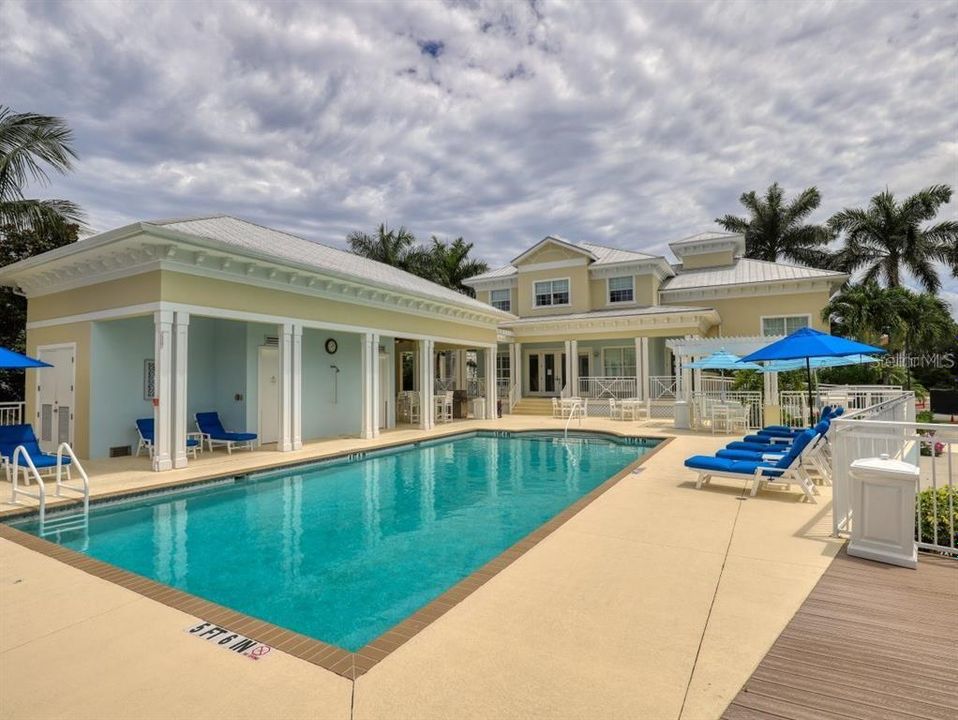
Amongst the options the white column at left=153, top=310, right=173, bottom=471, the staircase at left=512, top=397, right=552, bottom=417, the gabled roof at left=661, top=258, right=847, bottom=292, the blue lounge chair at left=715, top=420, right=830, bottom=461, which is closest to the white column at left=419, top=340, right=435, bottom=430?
the staircase at left=512, top=397, right=552, bottom=417

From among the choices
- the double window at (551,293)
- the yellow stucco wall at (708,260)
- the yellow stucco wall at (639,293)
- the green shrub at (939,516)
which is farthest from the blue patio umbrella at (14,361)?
the yellow stucco wall at (708,260)

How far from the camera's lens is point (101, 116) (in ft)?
41.8

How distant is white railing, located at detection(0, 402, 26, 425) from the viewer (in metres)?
12.9

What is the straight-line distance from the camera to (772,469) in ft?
24.2

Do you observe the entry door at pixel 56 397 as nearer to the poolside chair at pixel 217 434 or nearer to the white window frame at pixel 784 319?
the poolside chair at pixel 217 434

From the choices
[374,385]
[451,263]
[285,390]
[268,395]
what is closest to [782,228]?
[451,263]

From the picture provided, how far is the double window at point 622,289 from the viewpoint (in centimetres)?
2461

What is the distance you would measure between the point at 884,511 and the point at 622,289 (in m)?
21.1

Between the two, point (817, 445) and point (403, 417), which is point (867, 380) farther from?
point (403, 417)

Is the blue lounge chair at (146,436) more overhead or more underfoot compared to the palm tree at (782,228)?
more underfoot

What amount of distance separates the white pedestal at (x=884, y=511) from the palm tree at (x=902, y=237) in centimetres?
3213

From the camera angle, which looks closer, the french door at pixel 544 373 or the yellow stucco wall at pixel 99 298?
the yellow stucco wall at pixel 99 298

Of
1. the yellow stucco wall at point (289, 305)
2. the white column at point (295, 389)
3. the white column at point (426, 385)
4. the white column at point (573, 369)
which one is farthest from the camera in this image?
the white column at point (573, 369)

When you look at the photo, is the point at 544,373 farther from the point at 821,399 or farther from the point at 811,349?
the point at 811,349
